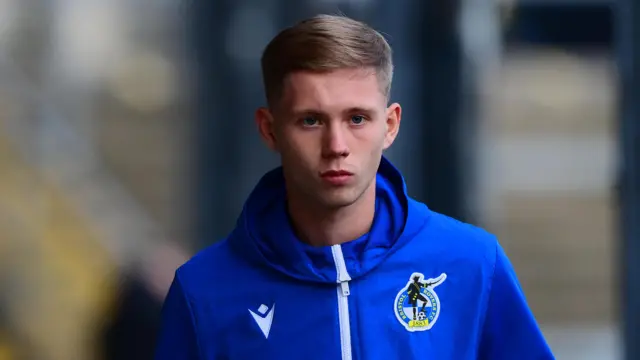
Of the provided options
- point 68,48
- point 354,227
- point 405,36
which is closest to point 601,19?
point 405,36

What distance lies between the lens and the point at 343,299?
2.07 metres

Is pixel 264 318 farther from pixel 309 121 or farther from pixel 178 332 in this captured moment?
pixel 309 121

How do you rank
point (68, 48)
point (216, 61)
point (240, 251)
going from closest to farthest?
point (240, 251) < point (216, 61) < point (68, 48)

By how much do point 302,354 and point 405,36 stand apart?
3.33 meters

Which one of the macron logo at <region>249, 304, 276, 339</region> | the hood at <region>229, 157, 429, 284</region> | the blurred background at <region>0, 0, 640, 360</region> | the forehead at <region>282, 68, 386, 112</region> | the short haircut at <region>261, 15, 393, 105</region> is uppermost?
the short haircut at <region>261, 15, 393, 105</region>

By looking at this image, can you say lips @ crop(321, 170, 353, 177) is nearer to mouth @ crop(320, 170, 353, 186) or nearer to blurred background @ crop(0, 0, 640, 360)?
mouth @ crop(320, 170, 353, 186)

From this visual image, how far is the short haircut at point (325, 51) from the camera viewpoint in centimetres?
203

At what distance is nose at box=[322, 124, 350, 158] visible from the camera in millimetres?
2002

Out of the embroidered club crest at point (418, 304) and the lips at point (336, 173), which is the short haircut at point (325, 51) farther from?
the embroidered club crest at point (418, 304)

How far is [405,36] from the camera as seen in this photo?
5.22 meters

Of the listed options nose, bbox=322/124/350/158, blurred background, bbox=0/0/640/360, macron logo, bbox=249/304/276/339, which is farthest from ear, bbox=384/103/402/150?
blurred background, bbox=0/0/640/360

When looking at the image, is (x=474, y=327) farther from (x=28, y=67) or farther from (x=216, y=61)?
(x=28, y=67)

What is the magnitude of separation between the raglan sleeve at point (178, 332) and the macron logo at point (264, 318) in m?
0.12

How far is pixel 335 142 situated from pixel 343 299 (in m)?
0.27
